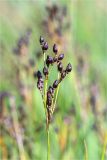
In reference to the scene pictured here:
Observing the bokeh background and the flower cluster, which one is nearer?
the bokeh background

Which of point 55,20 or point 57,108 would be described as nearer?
point 57,108

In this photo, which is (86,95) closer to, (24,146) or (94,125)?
(94,125)

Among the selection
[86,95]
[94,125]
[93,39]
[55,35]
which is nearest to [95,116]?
[94,125]

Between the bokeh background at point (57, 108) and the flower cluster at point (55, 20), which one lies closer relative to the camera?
the bokeh background at point (57, 108)

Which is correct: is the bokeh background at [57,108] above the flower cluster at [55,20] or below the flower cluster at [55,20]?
below

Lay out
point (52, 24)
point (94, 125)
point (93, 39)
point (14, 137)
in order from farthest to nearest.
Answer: point (93, 39) < point (52, 24) < point (94, 125) < point (14, 137)

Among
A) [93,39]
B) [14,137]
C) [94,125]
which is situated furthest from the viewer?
[93,39]

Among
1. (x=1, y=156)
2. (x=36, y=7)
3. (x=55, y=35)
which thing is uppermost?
(x=36, y=7)

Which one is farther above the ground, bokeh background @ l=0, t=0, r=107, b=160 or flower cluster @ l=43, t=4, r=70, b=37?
flower cluster @ l=43, t=4, r=70, b=37

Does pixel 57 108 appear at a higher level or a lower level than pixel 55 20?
lower

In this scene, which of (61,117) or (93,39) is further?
(93,39)

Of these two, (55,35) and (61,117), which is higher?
(55,35)
